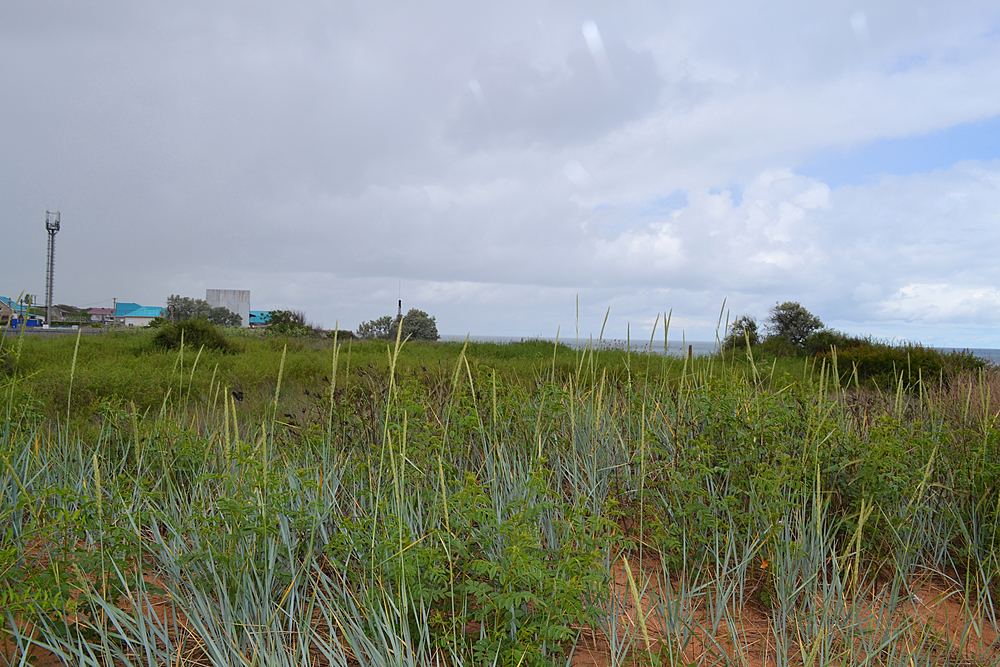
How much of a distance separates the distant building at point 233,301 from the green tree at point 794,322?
27462mm

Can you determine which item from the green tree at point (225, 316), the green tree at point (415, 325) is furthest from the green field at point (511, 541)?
the green tree at point (225, 316)

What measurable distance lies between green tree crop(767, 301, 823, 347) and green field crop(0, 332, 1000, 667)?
16490 mm

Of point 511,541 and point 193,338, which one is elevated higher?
point 193,338

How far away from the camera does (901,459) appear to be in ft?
10.5

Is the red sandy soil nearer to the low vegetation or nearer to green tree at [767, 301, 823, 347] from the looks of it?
the low vegetation

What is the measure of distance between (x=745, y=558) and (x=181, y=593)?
242 cm

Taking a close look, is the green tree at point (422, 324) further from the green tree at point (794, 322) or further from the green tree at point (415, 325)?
the green tree at point (794, 322)

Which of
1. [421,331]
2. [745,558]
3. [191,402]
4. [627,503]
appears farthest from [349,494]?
[421,331]

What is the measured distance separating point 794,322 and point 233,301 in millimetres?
29830

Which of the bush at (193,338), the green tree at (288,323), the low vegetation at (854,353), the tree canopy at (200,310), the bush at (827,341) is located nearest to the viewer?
the low vegetation at (854,353)

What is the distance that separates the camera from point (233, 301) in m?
35.4

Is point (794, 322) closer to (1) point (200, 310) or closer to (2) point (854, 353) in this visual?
(2) point (854, 353)

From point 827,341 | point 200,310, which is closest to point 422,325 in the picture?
point 827,341

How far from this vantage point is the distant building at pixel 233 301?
34.7 metres
